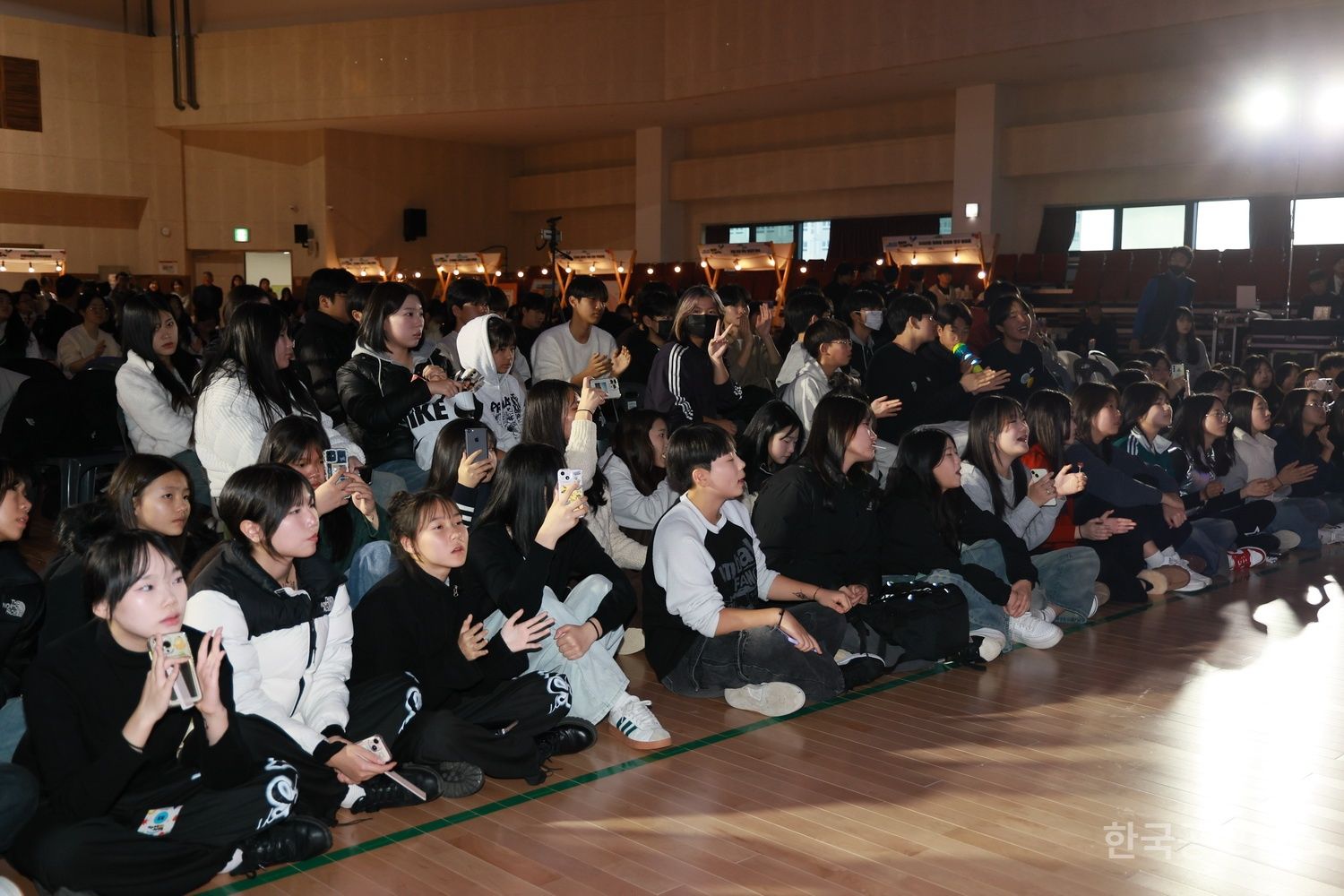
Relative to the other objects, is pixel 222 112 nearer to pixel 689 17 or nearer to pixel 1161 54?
pixel 689 17

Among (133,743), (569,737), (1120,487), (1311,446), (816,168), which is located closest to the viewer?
(133,743)

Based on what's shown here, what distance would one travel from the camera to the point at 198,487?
16.0 feet

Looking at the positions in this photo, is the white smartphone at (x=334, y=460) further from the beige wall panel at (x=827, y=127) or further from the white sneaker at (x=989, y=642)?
the beige wall panel at (x=827, y=127)

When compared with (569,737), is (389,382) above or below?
above

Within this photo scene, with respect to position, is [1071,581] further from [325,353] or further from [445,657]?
[325,353]

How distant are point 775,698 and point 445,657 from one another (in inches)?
50.0

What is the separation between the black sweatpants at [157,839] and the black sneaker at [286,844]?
5 cm

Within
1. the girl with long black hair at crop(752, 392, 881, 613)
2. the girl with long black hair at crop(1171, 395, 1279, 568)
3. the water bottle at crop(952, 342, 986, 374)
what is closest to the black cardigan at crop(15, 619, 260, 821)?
the girl with long black hair at crop(752, 392, 881, 613)

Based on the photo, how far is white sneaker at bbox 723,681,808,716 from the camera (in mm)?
4270

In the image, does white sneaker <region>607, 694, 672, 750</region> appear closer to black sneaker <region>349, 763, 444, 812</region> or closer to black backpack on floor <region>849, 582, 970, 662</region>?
black sneaker <region>349, 763, 444, 812</region>

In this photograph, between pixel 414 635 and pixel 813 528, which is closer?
pixel 414 635

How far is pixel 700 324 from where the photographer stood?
20.3 ft

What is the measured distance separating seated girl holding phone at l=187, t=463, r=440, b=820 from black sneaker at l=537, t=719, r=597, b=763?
567mm

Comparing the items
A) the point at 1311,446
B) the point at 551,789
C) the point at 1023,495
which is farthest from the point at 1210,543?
the point at 551,789
